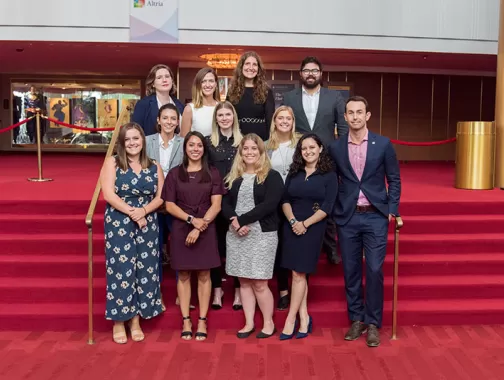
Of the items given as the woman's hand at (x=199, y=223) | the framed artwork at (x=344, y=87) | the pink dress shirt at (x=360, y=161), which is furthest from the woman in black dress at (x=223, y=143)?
the framed artwork at (x=344, y=87)

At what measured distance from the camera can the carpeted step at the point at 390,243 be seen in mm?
6371

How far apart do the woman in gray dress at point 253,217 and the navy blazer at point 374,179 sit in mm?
536

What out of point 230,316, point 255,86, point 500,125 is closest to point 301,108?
point 255,86

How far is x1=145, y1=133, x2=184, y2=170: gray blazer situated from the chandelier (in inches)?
289

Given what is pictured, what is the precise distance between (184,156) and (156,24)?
6259 millimetres

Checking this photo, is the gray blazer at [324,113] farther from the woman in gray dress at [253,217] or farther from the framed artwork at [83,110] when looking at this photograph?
the framed artwork at [83,110]

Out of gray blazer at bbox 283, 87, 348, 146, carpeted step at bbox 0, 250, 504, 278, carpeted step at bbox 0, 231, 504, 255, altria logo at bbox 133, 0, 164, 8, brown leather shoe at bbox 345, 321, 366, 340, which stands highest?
altria logo at bbox 133, 0, 164, 8

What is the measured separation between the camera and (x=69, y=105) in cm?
1864

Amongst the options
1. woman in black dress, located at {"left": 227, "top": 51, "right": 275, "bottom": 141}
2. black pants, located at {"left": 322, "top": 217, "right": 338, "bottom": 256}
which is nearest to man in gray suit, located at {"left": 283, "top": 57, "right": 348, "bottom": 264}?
woman in black dress, located at {"left": 227, "top": 51, "right": 275, "bottom": 141}

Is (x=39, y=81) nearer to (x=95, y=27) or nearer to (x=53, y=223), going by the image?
(x=95, y=27)

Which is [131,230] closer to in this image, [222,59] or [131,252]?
[131,252]

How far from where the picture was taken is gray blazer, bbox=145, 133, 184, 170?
5492mm

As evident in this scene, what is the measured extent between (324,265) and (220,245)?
1165mm

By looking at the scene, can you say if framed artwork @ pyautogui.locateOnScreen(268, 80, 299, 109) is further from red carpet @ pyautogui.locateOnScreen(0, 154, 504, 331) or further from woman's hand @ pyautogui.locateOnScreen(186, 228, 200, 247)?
woman's hand @ pyautogui.locateOnScreen(186, 228, 200, 247)
